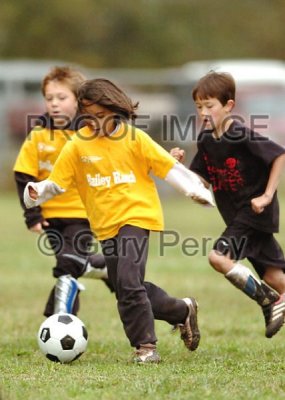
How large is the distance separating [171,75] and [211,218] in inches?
479

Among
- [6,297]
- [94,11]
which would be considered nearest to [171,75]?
[94,11]

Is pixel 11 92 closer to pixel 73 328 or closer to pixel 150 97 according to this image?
pixel 150 97

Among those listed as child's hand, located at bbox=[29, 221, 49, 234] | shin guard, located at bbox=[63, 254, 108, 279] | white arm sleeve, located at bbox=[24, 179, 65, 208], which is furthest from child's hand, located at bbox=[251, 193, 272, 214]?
child's hand, located at bbox=[29, 221, 49, 234]

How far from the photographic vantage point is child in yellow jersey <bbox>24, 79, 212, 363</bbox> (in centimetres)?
616

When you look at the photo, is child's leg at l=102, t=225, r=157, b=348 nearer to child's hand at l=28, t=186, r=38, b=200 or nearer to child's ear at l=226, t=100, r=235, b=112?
child's hand at l=28, t=186, r=38, b=200

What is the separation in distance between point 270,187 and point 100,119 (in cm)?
109

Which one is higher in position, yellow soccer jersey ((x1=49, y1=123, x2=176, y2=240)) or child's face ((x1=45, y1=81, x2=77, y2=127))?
child's face ((x1=45, y1=81, x2=77, y2=127))

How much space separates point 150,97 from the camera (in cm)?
2656

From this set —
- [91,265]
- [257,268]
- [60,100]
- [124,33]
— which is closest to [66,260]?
[91,265]

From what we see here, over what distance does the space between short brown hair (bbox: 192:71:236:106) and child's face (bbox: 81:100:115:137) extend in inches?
24.5

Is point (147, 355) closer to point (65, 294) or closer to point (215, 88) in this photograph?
point (65, 294)

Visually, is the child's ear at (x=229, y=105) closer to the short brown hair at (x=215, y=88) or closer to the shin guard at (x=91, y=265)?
the short brown hair at (x=215, y=88)

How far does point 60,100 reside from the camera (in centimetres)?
734

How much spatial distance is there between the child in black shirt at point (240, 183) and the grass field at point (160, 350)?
44 cm
